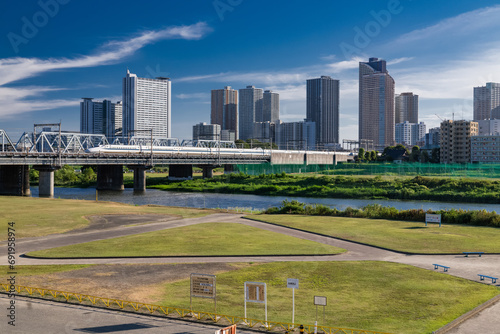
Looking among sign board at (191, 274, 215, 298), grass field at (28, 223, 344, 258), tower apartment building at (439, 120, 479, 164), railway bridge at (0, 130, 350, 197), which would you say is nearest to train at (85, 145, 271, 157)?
railway bridge at (0, 130, 350, 197)

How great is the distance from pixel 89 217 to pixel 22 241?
15.8m

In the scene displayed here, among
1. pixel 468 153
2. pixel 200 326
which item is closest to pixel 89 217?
pixel 200 326

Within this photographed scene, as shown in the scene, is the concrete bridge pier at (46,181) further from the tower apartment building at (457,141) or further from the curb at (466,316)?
the tower apartment building at (457,141)

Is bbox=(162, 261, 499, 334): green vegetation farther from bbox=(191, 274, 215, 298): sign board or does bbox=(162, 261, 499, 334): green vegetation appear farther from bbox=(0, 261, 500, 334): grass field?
bbox=(191, 274, 215, 298): sign board

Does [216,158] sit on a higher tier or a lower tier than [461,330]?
higher

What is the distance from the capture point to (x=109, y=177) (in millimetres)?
114812

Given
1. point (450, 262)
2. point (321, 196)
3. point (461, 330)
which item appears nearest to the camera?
point (461, 330)

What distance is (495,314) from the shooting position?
2047 centimetres

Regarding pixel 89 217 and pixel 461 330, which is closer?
pixel 461 330

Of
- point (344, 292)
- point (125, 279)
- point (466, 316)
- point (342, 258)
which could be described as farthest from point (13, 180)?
point (466, 316)

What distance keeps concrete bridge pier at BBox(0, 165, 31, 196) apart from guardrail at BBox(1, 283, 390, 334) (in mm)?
72260

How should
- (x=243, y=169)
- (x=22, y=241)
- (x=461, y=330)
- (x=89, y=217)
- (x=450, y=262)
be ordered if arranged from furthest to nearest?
(x=243, y=169)
(x=89, y=217)
(x=22, y=241)
(x=450, y=262)
(x=461, y=330)

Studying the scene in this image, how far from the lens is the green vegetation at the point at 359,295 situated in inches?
781

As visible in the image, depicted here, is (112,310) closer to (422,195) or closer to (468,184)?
(422,195)
